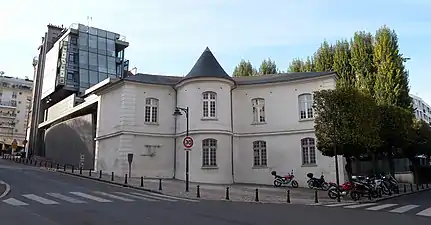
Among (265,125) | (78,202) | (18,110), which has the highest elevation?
(18,110)

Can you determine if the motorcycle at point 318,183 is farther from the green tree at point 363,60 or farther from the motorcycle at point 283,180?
the green tree at point 363,60

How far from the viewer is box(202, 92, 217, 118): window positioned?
29.0 metres

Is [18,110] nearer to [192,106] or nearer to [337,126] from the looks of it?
[192,106]

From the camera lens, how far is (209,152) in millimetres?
28250

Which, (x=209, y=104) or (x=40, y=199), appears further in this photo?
(x=209, y=104)

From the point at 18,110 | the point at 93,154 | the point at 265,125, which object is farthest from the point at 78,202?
the point at 18,110

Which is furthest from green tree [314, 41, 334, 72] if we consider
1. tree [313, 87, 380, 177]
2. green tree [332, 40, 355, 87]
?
tree [313, 87, 380, 177]

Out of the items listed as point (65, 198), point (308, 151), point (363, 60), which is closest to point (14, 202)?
point (65, 198)

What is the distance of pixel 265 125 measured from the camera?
98.8ft

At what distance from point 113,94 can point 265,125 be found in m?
12.3

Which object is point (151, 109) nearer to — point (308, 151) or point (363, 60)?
point (308, 151)

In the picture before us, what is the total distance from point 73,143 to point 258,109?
2176 cm

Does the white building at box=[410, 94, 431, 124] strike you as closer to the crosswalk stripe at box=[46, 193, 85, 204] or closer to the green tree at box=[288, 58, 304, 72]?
the green tree at box=[288, 58, 304, 72]

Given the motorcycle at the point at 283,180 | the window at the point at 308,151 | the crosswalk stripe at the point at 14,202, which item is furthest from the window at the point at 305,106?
the crosswalk stripe at the point at 14,202
